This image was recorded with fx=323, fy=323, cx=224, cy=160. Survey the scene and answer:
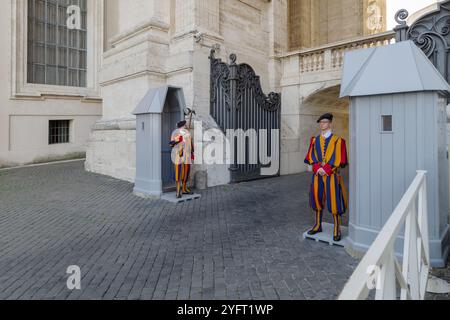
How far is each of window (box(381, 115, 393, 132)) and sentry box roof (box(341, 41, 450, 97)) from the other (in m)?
0.33

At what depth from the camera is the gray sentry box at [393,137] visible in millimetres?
3748

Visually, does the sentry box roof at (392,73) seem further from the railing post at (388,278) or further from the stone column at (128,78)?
the stone column at (128,78)

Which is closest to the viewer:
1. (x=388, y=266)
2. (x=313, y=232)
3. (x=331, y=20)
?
(x=388, y=266)

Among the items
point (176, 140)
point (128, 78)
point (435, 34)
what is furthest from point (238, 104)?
point (435, 34)

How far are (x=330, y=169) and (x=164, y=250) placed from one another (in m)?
2.47

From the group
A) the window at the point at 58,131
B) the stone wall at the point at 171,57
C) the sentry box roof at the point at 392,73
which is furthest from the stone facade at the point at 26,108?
the sentry box roof at the point at 392,73

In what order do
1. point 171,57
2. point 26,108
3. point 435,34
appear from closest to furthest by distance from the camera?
point 435,34 → point 171,57 → point 26,108

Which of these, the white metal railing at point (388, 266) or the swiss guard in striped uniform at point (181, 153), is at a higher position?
the swiss guard in striped uniform at point (181, 153)

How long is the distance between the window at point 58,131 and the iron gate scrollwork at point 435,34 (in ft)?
48.9

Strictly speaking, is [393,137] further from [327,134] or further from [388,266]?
[388,266]

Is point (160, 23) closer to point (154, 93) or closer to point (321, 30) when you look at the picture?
point (154, 93)

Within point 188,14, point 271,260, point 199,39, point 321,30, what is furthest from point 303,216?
point 321,30

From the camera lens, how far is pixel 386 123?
13.2ft
